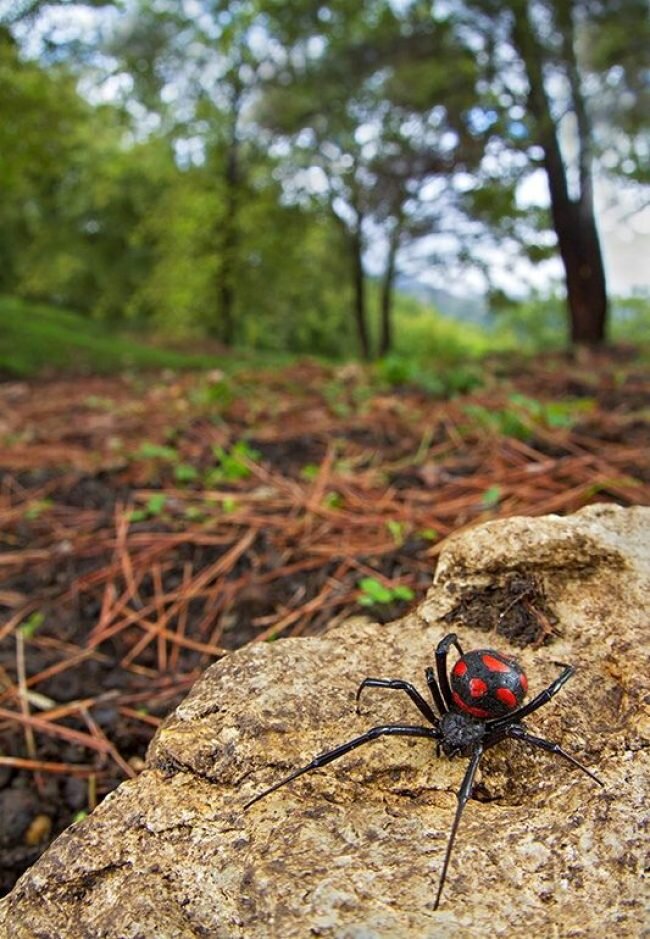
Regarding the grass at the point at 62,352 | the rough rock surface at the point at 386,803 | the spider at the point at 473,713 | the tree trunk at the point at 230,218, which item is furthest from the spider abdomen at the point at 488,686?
the tree trunk at the point at 230,218

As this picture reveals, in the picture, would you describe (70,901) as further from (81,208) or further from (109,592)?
(81,208)

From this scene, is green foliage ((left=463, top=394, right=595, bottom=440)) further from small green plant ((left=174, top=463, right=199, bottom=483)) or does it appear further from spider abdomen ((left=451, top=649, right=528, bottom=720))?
spider abdomen ((left=451, top=649, right=528, bottom=720))

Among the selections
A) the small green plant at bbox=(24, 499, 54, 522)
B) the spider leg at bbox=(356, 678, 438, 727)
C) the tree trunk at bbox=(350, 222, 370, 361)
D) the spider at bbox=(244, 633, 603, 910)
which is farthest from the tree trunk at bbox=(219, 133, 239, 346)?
the spider at bbox=(244, 633, 603, 910)

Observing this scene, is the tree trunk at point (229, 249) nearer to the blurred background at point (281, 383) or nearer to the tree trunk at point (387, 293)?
the blurred background at point (281, 383)

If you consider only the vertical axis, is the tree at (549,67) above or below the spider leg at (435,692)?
above

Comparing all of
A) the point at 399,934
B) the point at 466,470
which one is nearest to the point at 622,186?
the point at 466,470
